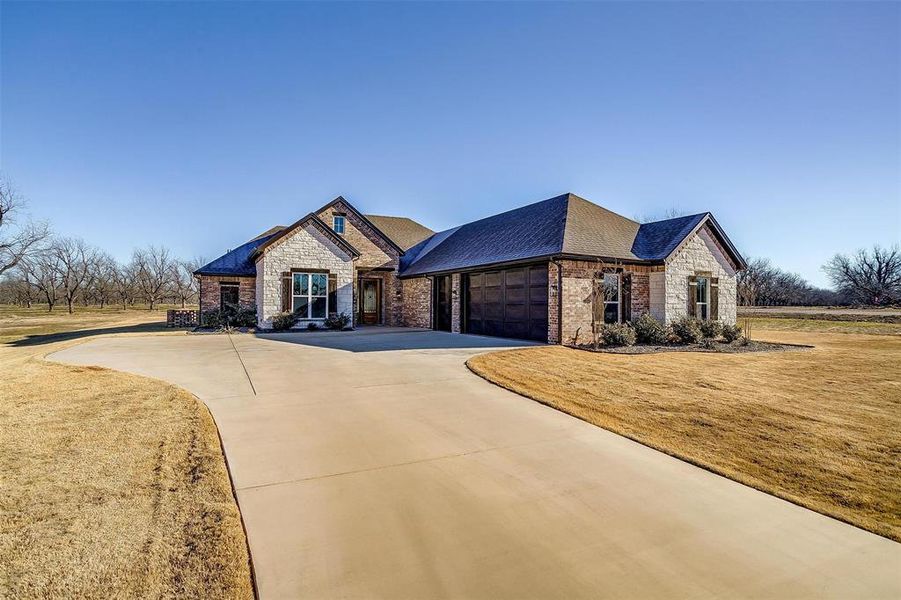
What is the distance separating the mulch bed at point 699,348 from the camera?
41.9 ft

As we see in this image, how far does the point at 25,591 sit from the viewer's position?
2383mm

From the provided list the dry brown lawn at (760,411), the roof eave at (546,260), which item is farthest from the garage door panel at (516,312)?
the dry brown lawn at (760,411)

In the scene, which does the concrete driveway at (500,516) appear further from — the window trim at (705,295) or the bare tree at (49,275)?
the bare tree at (49,275)

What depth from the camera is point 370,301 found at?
23703 millimetres

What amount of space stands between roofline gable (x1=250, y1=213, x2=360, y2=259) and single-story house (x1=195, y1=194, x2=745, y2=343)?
51mm

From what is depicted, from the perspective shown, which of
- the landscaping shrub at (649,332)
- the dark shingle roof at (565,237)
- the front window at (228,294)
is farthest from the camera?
the front window at (228,294)

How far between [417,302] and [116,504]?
1847 cm

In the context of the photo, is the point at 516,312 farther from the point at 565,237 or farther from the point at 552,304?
the point at 565,237

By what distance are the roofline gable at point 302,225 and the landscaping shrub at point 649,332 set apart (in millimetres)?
12828

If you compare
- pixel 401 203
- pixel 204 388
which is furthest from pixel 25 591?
pixel 401 203

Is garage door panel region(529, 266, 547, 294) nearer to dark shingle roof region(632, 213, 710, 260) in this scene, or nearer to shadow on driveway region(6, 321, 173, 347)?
dark shingle roof region(632, 213, 710, 260)

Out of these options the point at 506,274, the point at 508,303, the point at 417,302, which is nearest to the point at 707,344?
the point at 508,303

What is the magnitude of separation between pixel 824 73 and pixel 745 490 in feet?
39.3

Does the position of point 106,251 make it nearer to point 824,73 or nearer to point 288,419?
point 288,419
